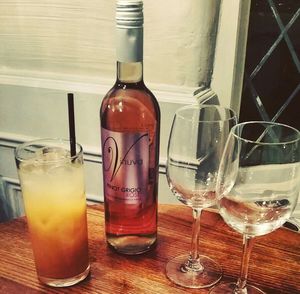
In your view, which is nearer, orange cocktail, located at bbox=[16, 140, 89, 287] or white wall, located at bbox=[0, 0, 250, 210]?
orange cocktail, located at bbox=[16, 140, 89, 287]

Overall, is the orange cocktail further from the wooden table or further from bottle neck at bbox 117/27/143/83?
bottle neck at bbox 117/27/143/83

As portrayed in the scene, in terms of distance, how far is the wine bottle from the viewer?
64 cm

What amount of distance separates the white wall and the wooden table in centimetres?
37

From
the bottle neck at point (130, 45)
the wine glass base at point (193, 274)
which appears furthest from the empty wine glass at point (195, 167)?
the bottle neck at point (130, 45)

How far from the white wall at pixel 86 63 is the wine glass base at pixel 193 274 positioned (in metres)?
0.45

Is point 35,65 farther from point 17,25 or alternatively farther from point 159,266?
point 159,266

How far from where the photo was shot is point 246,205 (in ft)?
1.98

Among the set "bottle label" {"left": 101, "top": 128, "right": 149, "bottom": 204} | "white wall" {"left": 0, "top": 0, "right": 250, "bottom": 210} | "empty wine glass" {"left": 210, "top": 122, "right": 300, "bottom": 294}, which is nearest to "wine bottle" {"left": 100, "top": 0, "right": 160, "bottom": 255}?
"bottle label" {"left": 101, "top": 128, "right": 149, "bottom": 204}

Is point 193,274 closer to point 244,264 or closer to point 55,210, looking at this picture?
point 244,264


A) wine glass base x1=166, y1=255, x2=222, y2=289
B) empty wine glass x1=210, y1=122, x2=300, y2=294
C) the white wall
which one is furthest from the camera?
the white wall

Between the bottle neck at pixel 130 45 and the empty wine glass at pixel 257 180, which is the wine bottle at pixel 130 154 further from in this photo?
the empty wine glass at pixel 257 180

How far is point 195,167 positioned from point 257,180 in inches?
3.8

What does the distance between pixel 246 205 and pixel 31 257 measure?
34 centimetres

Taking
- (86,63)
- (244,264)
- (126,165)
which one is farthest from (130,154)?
(86,63)
